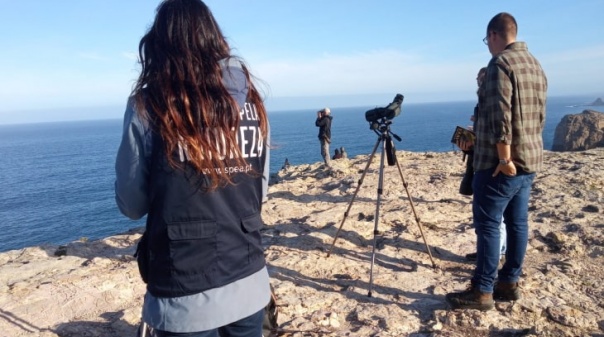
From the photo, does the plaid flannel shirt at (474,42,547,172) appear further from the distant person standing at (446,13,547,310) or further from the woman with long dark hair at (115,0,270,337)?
the woman with long dark hair at (115,0,270,337)

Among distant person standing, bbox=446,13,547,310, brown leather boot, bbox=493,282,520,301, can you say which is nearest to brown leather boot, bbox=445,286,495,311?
distant person standing, bbox=446,13,547,310

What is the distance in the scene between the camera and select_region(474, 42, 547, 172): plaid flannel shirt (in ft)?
12.2

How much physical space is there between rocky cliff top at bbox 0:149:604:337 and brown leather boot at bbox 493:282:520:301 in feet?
0.25

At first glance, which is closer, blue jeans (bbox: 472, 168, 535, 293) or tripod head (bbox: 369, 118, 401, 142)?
blue jeans (bbox: 472, 168, 535, 293)

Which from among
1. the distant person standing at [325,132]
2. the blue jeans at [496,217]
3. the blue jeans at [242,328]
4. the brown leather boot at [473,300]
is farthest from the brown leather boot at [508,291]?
the distant person standing at [325,132]

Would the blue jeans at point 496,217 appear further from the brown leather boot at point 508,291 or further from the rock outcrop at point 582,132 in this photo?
the rock outcrop at point 582,132

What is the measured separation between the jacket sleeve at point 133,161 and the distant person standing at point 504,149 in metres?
3.09

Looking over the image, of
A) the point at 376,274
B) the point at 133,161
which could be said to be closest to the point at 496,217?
the point at 376,274

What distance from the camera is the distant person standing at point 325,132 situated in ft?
48.6

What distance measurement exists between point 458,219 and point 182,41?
20.9 ft

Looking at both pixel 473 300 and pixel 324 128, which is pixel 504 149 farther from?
pixel 324 128

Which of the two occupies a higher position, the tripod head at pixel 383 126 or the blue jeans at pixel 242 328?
the tripod head at pixel 383 126

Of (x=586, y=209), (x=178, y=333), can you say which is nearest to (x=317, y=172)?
(x=586, y=209)

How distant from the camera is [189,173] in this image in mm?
1803
